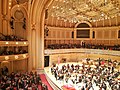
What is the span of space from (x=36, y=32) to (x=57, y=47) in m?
6.23

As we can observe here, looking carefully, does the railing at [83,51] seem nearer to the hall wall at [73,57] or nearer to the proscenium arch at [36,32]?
the hall wall at [73,57]

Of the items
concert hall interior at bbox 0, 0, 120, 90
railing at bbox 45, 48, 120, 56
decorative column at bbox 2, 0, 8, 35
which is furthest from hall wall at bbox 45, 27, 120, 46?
decorative column at bbox 2, 0, 8, 35

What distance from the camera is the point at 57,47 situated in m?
25.1

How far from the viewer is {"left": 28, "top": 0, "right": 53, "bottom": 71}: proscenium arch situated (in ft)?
62.0

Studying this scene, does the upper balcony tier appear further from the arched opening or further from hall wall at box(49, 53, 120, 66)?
the arched opening

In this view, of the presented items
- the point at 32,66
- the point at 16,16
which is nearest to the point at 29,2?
the point at 16,16

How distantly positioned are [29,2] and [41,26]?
3077 millimetres

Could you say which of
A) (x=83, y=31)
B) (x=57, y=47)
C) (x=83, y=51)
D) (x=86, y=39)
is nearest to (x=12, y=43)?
(x=57, y=47)

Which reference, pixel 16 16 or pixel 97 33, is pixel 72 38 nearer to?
pixel 97 33

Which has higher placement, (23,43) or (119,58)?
(23,43)

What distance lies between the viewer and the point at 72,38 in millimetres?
29469

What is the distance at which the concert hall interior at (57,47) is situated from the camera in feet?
43.9

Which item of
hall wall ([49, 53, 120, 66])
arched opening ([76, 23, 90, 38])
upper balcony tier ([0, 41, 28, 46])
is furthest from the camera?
arched opening ([76, 23, 90, 38])

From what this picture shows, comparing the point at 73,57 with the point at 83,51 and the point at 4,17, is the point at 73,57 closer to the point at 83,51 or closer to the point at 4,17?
the point at 83,51
